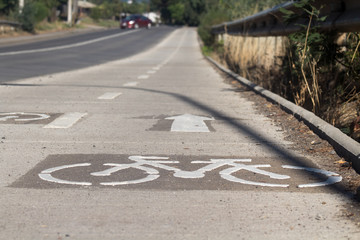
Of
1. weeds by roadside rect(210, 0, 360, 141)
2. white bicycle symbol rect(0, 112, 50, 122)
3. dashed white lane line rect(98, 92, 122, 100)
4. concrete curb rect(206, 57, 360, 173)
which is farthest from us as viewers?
dashed white lane line rect(98, 92, 122, 100)

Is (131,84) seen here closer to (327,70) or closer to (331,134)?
(327,70)

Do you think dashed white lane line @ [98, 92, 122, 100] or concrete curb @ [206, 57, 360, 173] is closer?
concrete curb @ [206, 57, 360, 173]

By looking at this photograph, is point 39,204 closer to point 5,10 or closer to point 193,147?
point 193,147

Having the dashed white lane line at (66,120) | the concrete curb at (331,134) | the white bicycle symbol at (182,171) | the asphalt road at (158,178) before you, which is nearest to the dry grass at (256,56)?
the concrete curb at (331,134)

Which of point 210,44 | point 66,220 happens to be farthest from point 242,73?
point 210,44

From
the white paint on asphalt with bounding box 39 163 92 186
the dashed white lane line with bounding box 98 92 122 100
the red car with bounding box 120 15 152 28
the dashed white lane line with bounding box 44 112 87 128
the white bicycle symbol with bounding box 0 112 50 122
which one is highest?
the white paint on asphalt with bounding box 39 163 92 186

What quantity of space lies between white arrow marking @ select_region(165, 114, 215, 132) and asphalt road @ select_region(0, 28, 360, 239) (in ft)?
0.07

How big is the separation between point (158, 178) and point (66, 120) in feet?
11.8

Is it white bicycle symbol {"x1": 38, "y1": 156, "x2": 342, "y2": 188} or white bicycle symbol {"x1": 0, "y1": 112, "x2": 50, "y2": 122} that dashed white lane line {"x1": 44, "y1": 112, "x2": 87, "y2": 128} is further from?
white bicycle symbol {"x1": 38, "y1": 156, "x2": 342, "y2": 188}

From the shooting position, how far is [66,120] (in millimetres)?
8859

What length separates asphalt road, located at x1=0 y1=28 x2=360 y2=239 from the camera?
164 inches

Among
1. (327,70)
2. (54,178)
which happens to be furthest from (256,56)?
(54,178)

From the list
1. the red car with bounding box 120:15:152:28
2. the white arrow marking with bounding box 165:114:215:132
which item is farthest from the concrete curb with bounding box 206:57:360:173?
the red car with bounding box 120:15:152:28

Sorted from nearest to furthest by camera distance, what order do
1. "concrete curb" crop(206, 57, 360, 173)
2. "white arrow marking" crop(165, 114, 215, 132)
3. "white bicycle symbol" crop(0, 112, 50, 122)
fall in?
1. "concrete curb" crop(206, 57, 360, 173)
2. "white arrow marking" crop(165, 114, 215, 132)
3. "white bicycle symbol" crop(0, 112, 50, 122)
